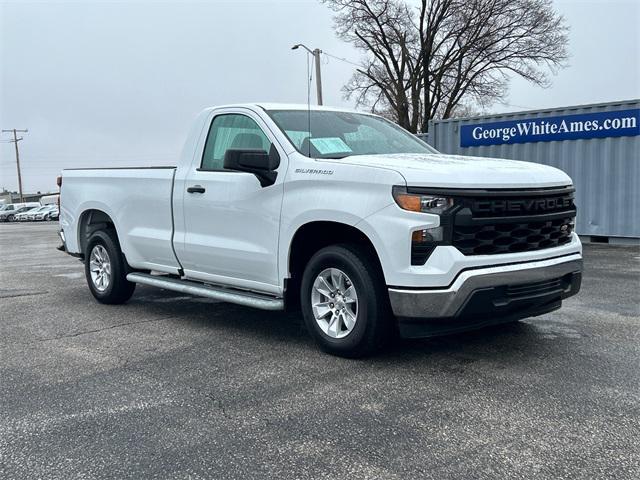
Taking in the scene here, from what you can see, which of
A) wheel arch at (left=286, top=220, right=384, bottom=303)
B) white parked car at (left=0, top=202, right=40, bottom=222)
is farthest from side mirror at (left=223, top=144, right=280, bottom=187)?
white parked car at (left=0, top=202, right=40, bottom=222)

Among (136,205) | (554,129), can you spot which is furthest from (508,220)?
(554,129)

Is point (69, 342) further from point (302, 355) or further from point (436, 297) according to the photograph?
point (436, 297)

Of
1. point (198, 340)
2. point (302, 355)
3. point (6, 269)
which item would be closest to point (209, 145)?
point (198, 340)

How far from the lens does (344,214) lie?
15.1 feet

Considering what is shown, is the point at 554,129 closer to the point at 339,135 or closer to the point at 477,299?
the point at 339,135

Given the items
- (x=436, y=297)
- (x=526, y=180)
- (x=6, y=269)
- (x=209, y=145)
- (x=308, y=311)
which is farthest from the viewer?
(x=6, y=269)

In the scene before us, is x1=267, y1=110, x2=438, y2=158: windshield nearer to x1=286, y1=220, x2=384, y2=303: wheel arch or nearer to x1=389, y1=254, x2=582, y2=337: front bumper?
x1=286, y1=220, x2=384, y2=303: wheel arch

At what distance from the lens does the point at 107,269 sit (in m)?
7.22

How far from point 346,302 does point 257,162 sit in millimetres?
1330

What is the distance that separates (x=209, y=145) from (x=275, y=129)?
939 mm

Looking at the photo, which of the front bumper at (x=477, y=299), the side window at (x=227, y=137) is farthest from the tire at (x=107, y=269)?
the front bumper at (x=477, y=299)

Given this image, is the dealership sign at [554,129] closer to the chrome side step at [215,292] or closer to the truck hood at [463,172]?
the truck hood at [463,172]

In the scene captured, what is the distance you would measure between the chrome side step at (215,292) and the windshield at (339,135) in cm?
125

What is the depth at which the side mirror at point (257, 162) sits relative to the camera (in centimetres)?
504
